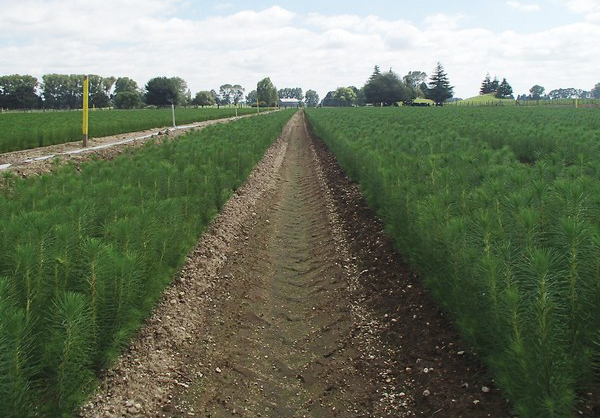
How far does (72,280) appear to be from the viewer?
4023 mm

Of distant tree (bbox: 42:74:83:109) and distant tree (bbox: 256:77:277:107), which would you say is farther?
distant tree (bbox: 256:77:277:107)

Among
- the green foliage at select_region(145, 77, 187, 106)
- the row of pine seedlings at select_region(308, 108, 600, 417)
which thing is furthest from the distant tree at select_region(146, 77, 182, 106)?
the row of pine seedlings at select_region(308, 108, 600, 417)

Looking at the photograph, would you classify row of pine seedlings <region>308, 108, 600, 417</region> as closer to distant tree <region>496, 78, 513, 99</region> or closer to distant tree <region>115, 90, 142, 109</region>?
distant tree <region>115, 90, 142, 109</region>

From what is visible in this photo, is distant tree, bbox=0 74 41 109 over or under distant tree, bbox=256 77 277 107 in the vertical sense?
under

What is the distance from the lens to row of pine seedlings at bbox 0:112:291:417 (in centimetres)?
314

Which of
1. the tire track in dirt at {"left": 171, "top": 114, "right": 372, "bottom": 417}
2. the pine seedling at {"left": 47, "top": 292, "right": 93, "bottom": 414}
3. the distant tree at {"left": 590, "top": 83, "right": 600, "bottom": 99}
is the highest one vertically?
the distant tree at {"left": 590, "top": 83, "right": 600, "bottom": 99}

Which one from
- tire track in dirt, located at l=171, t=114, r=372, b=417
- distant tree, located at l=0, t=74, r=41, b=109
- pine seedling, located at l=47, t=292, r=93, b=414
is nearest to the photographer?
pine seedling, located at l=47, t=292, r=93, b=414

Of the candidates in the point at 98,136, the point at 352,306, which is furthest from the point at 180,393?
the point at 98,136

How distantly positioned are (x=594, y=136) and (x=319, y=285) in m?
10.2

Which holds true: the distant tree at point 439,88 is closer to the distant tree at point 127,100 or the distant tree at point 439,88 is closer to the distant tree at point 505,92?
the distant tree at point 505,92

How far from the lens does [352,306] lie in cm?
658

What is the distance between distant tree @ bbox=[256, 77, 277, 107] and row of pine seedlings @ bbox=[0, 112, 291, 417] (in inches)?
5478

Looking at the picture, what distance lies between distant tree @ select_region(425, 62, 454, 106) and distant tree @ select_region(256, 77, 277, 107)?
154ft

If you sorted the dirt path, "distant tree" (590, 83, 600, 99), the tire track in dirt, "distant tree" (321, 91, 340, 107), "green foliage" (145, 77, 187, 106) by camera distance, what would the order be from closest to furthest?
the dirt path, the tire track in dirt, "green foliage" (145, 77, 187, 106), "distant tree" (321, 91, 340, 107), "distant tree" (590, 83, 600, 99)
